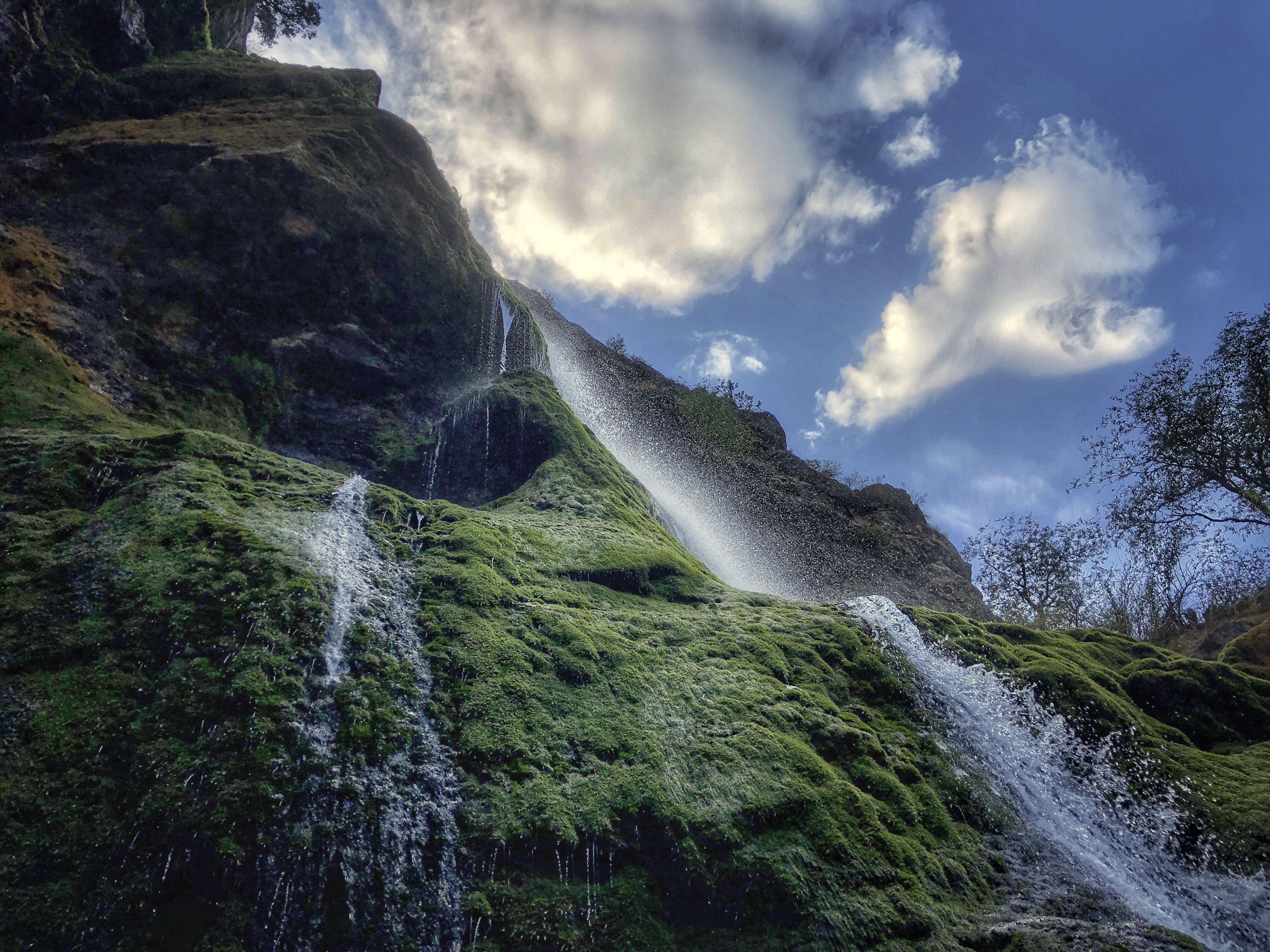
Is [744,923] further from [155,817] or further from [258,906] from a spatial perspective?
[155,817]

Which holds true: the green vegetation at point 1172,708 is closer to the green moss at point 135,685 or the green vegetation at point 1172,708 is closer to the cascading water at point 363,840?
the cascading water at point 363,840

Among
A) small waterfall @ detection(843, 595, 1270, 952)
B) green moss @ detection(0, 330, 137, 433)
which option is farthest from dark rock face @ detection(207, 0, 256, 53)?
small waterfall @ detection(843, 595, 1270, 952)

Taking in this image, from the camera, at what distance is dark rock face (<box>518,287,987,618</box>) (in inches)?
1222

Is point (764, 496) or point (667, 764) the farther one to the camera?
point (764, 496)

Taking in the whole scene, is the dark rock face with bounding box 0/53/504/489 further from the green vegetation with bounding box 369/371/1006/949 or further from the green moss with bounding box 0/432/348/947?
the green vegetation with bounding box 369/371/1006/949

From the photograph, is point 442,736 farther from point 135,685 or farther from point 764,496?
point 764,496

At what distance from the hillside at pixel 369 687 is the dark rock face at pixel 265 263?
0.38 ft

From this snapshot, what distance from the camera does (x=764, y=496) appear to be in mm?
36219

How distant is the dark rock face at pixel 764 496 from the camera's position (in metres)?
31.0

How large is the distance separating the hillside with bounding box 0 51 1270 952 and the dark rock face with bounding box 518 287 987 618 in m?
14.3

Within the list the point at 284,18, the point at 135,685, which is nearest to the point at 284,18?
the point at 284,18

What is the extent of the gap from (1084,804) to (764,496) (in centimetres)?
2728

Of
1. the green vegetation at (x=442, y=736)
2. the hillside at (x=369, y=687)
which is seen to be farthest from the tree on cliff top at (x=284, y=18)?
the green vegetation at (x=442, y=736)

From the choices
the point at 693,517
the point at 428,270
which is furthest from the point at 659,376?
the point at 428,270
